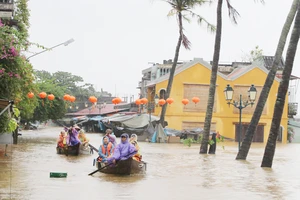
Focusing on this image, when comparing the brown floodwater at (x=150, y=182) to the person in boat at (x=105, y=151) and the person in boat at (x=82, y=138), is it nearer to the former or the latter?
the person in boat at (x=105, y=151)

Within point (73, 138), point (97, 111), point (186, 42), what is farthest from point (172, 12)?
point (97, 111)

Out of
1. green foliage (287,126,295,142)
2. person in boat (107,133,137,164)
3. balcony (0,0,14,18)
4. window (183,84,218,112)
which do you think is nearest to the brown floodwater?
person in boat (107,133,137,164)

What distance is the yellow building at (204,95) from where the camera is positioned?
59.6 meters

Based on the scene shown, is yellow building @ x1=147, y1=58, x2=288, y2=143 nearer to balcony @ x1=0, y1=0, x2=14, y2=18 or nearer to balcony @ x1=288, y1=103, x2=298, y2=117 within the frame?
balcony @ x1=288, y1=103, x2=298, y2=117

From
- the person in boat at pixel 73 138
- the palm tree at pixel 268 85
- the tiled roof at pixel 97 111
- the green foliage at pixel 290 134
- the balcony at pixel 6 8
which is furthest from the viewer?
the tiled roof at pixel 97 111

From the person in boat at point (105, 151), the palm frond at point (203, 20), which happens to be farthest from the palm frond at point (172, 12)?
the person in boat at point (105, 151)

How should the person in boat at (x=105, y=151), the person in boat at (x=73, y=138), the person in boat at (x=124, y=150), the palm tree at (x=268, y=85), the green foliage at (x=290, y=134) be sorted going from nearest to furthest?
the person in boat at (x=124, y=150) < the person in boat at (x=105, y=151) < the palm tree at (x=268, y=85) < the person in boat at (x=73, y=138) < the green foliage at (x=290, y=134)

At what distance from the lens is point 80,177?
19.0 m

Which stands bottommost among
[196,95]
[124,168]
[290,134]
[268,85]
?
[124,168]

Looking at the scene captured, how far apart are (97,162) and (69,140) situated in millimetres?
8585

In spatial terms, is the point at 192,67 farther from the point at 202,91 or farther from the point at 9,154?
the point at 9,154

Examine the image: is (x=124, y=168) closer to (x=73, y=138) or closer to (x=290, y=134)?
(x=73, y=138)

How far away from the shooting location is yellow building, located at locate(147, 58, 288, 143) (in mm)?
59625

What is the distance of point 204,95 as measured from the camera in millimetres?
59688
